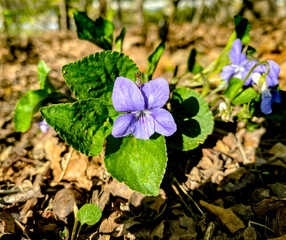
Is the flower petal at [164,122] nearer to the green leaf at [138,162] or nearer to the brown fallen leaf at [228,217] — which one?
the green leaf at [138,162]

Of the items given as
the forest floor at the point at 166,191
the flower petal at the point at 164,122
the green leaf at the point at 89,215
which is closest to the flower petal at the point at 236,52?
the forest floor at the point at 166,191

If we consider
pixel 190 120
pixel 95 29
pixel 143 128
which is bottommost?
pixel 190 120

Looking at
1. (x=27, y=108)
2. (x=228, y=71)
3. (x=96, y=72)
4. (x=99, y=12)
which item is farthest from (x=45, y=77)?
(x=99, y=12)

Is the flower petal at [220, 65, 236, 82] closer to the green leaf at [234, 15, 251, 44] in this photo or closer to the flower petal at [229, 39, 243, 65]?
the flower petal at [229, 39, 243, 65]

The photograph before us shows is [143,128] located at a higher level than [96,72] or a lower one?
lower

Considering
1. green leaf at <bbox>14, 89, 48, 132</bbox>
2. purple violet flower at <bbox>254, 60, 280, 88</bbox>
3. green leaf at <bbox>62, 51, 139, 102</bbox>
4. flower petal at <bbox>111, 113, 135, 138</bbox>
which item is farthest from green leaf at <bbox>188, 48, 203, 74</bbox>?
green leaf at <bbox>14, 89, 48, 132</bbox>

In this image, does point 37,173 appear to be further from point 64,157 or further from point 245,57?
point 245,57

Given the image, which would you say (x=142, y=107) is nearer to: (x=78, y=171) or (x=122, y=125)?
(x=122, y=125)
